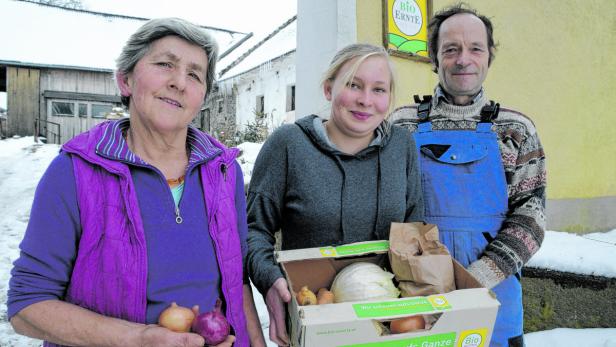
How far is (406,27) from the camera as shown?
4234 mm

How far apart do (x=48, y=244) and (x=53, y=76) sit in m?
19.1

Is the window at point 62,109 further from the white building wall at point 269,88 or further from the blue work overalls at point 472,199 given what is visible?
the blue work overalls at point 472,199

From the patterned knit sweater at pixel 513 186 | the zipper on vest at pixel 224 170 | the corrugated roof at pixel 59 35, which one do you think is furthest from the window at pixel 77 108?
the patterned knit sweater at pixel 513 186

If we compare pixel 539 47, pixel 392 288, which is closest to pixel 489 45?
pixel 392 288

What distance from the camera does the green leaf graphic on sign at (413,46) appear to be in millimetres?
4211

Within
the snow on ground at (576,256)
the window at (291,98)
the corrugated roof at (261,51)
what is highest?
the corrugated roof at (261,51)

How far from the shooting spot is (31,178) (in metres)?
9.06

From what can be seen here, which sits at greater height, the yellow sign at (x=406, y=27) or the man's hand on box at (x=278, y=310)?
the yellow sign at (x=406, y=27)

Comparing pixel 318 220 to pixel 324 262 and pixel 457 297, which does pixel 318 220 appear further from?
pixel 457 297

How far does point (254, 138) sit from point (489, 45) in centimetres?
644

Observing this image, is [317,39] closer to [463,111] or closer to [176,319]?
[463,111]

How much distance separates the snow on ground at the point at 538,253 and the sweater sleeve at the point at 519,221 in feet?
6.78

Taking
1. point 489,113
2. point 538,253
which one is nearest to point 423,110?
point 489,113

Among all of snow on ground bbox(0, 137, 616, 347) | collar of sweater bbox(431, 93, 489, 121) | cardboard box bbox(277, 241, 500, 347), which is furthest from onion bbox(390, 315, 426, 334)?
snow on ground bbox(0, 137, 616, 347)
